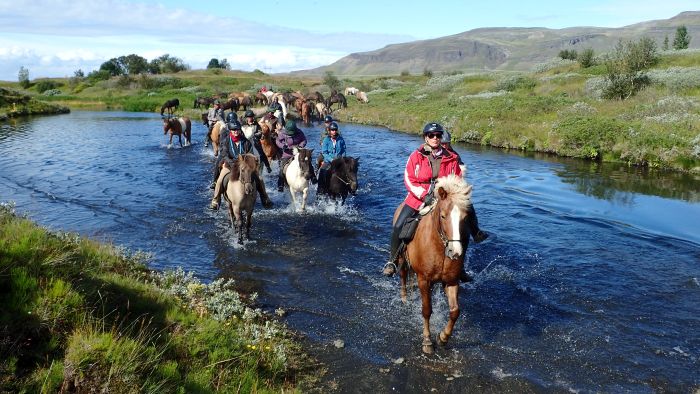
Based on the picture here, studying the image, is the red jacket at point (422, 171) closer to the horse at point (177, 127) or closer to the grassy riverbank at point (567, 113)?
the grassy riverbank at point (567, 113)

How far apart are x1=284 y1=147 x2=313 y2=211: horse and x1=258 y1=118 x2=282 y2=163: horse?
432cm

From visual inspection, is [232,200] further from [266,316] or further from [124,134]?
[124,134]

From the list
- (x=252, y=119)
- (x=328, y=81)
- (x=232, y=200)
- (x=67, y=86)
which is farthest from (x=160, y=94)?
(x=232, y=200)

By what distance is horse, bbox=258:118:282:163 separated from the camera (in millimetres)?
19164

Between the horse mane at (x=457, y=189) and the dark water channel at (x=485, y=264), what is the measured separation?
2571mm

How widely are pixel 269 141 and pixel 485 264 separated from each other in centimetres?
1130

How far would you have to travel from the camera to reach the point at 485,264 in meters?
10.9

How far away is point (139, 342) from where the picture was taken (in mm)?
5258

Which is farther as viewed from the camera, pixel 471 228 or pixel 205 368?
pixel 471 228

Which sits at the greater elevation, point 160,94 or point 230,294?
point 160,94

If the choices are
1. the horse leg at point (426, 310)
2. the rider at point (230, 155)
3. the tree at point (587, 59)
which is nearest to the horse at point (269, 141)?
the rider at point (230, 155)

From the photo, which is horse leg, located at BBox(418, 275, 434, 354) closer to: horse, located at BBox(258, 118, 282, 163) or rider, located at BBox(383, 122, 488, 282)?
rider, located at BBox(383, 122, 488, 282)

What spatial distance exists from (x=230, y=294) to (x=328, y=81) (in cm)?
7258

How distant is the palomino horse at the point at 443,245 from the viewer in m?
6.06
